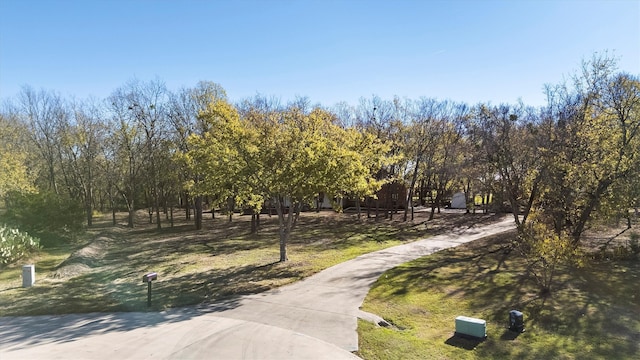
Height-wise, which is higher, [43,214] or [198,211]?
[43,214]

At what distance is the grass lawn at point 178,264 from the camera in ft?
38.0

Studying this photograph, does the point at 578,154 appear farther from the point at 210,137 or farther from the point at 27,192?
the point at 27,192

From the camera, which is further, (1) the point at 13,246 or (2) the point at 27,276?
(1) the point at 13,246

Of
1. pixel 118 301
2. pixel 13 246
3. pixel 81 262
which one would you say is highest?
pixel 13 246

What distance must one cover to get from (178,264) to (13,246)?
7330 millimetres

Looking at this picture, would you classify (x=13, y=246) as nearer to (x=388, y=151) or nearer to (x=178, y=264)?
(x=178, y=264)

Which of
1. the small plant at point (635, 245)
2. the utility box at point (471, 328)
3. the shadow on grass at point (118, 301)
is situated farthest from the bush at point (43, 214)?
the small plant at point (635, 245)

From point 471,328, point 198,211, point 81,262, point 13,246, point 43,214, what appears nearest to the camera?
point 471,328

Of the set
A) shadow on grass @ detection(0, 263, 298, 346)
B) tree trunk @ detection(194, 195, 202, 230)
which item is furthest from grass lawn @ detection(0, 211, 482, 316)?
tree trunk @ detection(194, 195, 202, 230)

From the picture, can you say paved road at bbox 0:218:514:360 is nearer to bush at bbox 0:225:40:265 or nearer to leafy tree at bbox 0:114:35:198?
bush at bbox 0:225:40:265

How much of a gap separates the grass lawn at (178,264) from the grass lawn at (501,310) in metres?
4.12

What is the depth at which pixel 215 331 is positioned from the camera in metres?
8.63

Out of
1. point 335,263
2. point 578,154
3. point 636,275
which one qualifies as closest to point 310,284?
point 335,263

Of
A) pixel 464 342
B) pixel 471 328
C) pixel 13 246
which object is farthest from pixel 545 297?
pixel 13 246
